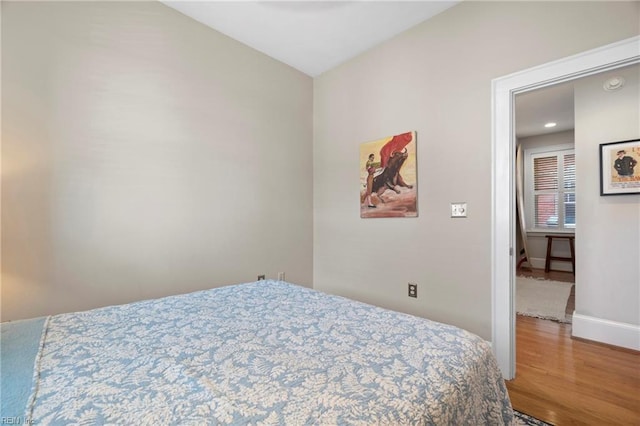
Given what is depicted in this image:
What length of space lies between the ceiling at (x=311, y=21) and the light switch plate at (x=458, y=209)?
1.60 m

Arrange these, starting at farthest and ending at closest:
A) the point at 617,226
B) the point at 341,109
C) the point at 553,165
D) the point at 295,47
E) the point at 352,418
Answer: the point at 553,165
the point at 341,109
the point at 295,47
the point at 617,226
the point at 352,418

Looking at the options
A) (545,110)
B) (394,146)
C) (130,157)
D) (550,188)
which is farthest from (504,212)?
(550,188)

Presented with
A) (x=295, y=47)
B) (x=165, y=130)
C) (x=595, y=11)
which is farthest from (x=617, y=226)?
(x=165, y=130)

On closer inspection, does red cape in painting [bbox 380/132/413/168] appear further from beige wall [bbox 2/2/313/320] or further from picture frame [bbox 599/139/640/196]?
picture frame [bbox 599/139/640/196]

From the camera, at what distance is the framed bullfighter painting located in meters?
2.51

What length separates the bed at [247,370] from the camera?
674mm

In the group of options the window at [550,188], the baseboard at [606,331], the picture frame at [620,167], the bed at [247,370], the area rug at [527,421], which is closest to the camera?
the bed at [247,370]

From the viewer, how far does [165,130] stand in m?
2.24

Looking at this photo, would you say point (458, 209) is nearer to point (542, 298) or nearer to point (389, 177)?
point (389, 177)

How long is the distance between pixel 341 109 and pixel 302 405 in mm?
2926

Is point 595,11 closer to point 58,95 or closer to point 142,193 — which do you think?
point 142,193

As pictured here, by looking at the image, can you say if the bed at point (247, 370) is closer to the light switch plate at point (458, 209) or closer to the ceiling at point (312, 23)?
the light switch plate at point (458, 209)

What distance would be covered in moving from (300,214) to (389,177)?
1119 millimetres

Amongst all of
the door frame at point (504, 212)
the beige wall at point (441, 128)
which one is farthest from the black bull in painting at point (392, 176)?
the door frame at point (504, 212)
